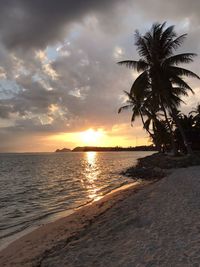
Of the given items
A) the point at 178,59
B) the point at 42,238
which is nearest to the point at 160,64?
the point at 178,59

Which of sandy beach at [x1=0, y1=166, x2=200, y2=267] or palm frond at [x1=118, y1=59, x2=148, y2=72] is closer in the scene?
sandy beach at [x1=0, y1=166, x2=200, y2=267]

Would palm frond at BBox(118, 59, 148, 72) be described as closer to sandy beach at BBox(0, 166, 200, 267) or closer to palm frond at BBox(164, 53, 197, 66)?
palm frond at BBox(164, 53, 197, 66)

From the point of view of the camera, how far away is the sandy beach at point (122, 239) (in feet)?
21.2

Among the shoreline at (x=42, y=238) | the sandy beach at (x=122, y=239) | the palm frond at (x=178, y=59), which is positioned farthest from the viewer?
the palm frond at (x=178, y=59)

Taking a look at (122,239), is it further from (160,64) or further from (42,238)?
(160,64)

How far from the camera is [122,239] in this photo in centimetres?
796

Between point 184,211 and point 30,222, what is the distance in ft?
22.0

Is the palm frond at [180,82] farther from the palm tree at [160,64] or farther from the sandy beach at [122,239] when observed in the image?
the sandy beach at [122,239]

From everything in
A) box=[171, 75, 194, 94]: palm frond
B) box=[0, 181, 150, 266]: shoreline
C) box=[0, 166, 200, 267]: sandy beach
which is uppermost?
box=[171, 75, 194, 94]: palm frond

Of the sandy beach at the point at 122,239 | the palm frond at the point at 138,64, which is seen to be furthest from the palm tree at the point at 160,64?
the sandy beach at the point at 122,239

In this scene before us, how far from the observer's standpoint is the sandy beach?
6453 millimetres

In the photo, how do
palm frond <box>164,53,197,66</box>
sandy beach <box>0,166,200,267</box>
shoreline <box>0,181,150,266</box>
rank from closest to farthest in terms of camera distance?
sandy beach <box>0,166,200,267</box> < shoreline <box>0,181,150,266</box> < palm frond <box>164,53,197,66</box>

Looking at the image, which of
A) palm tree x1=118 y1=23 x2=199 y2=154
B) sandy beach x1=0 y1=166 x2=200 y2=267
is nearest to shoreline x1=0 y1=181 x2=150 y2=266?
sandy beach x1=0 y1=166 x2=200 y2=267

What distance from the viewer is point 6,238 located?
35.2 ft
